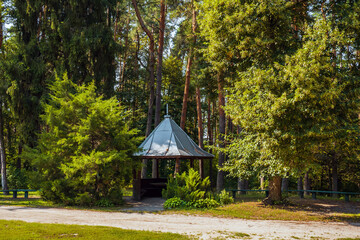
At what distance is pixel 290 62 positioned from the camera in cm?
1267

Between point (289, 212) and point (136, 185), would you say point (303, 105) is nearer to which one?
point (289, 212)

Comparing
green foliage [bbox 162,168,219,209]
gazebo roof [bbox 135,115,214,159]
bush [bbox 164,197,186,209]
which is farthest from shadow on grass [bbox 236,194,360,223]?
gazebo roof [bbox 135,115,214,159]

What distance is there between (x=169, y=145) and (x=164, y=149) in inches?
17.0

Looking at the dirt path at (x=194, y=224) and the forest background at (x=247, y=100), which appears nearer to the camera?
the dirt path at (x=194, y=224)

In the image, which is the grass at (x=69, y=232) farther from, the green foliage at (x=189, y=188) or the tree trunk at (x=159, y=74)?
the tree trunk at (x=159, y=74)

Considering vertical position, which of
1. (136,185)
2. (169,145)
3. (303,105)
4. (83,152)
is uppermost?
(303,105)

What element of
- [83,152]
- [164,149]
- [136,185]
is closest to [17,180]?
[136,185]

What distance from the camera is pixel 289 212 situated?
13523 mm

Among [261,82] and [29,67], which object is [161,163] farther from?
[261,82]

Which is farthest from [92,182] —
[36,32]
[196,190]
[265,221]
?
[36,32]

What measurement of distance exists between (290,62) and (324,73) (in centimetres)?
136

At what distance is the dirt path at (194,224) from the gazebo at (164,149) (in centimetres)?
428

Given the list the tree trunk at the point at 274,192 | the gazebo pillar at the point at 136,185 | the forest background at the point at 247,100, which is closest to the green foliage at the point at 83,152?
the forest background at the point at 247,100

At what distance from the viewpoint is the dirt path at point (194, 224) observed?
9305 mm
